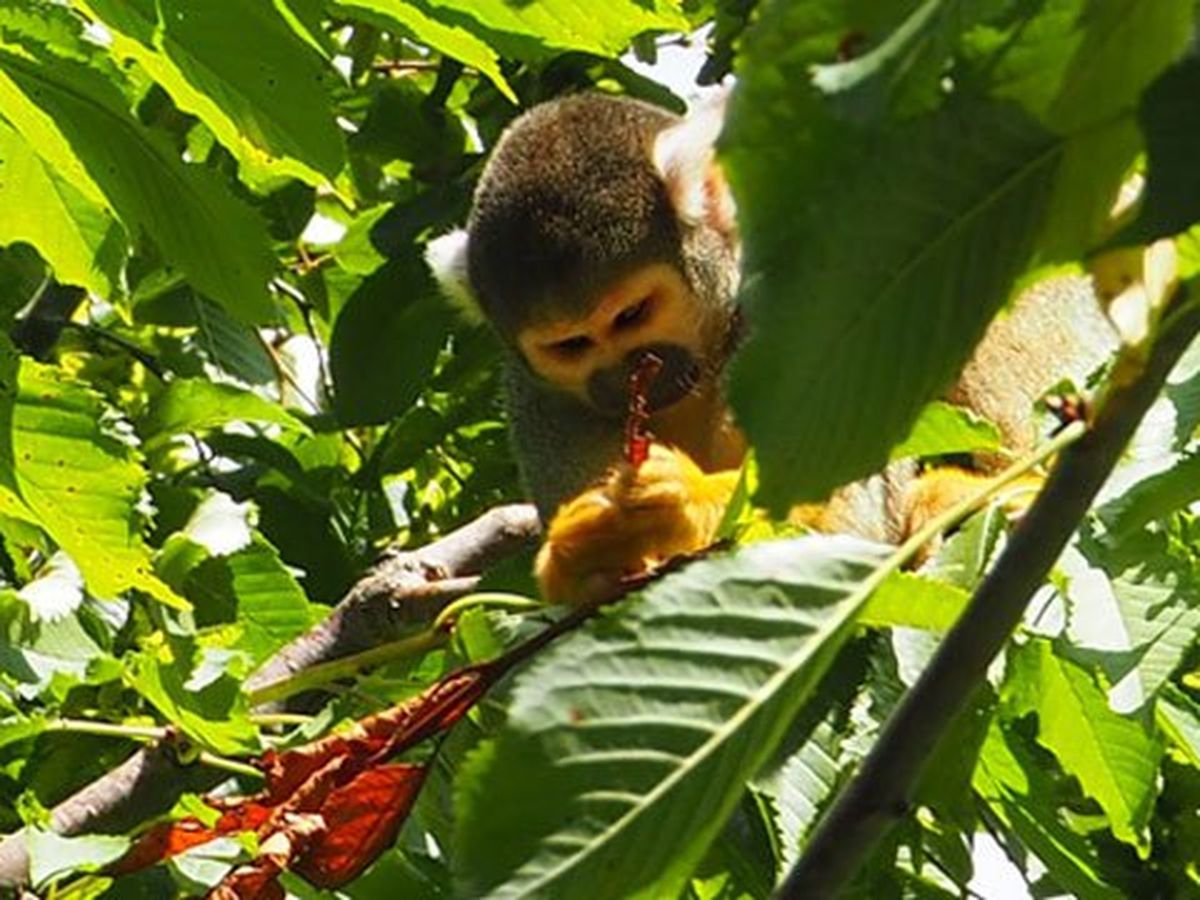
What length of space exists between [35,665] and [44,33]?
0.84 meters

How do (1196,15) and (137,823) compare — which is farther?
(137,823)

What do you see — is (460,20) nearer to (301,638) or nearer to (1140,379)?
(301,638)

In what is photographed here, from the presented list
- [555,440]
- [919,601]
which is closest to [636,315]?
[555,440]

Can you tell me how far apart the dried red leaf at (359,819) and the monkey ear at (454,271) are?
98.5 inches

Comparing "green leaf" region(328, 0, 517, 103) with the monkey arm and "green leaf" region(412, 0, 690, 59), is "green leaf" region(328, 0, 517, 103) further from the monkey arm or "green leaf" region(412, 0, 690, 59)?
the monkey arm

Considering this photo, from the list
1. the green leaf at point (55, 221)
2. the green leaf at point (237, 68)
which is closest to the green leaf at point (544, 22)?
the green leaf at point (237, 68)

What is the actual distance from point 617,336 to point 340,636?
1.54 metres

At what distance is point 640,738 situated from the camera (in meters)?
1.05

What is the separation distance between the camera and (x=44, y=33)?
242cm

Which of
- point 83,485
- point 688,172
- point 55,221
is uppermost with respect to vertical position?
point 55,221

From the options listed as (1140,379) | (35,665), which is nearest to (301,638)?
(35,665)

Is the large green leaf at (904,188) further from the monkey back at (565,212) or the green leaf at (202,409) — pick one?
the monkey back at (565,212)

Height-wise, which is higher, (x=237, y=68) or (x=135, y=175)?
(x=237, y=68)

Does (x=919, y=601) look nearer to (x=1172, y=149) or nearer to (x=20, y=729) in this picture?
(x=1172, y=149)
